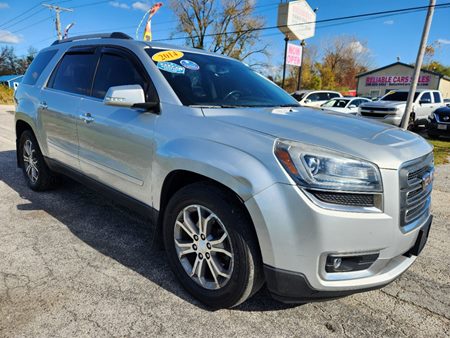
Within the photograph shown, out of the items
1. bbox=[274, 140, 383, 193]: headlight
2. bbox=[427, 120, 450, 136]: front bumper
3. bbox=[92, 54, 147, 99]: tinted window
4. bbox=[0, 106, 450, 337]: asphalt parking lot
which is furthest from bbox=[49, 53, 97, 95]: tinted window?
bbox=[427, 120, 450, 136]: front bumper

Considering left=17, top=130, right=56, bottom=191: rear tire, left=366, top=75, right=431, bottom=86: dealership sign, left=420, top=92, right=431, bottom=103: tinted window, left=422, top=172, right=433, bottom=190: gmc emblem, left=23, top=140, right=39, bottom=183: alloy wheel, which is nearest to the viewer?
left=422, top=172, right=433, bottom=190: gmc emblem

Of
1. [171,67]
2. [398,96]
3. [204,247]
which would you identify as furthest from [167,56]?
[398,96]

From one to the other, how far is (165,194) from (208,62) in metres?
1.45

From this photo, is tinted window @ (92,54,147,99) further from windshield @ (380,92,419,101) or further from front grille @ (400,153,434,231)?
windshield @ (380,92,419,101)

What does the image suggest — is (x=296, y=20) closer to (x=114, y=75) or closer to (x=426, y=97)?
(x=426, y=97)

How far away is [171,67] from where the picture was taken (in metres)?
2.82

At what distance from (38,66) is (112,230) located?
2.54 metres

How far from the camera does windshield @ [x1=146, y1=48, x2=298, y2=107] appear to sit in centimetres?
270

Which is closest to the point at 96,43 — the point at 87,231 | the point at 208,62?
the point at 208,62

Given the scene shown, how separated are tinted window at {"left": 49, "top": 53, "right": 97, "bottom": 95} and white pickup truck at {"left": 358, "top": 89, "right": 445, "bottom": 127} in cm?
1221

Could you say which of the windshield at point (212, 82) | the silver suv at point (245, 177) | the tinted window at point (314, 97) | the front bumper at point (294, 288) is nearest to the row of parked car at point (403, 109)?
the tinted window at point (314, 97)

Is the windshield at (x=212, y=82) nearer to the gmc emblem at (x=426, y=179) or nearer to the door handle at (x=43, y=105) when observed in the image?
the gmc emblem at (x=426, y=179)

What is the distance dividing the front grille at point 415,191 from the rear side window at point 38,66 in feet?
13.6

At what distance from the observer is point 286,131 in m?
2.07
